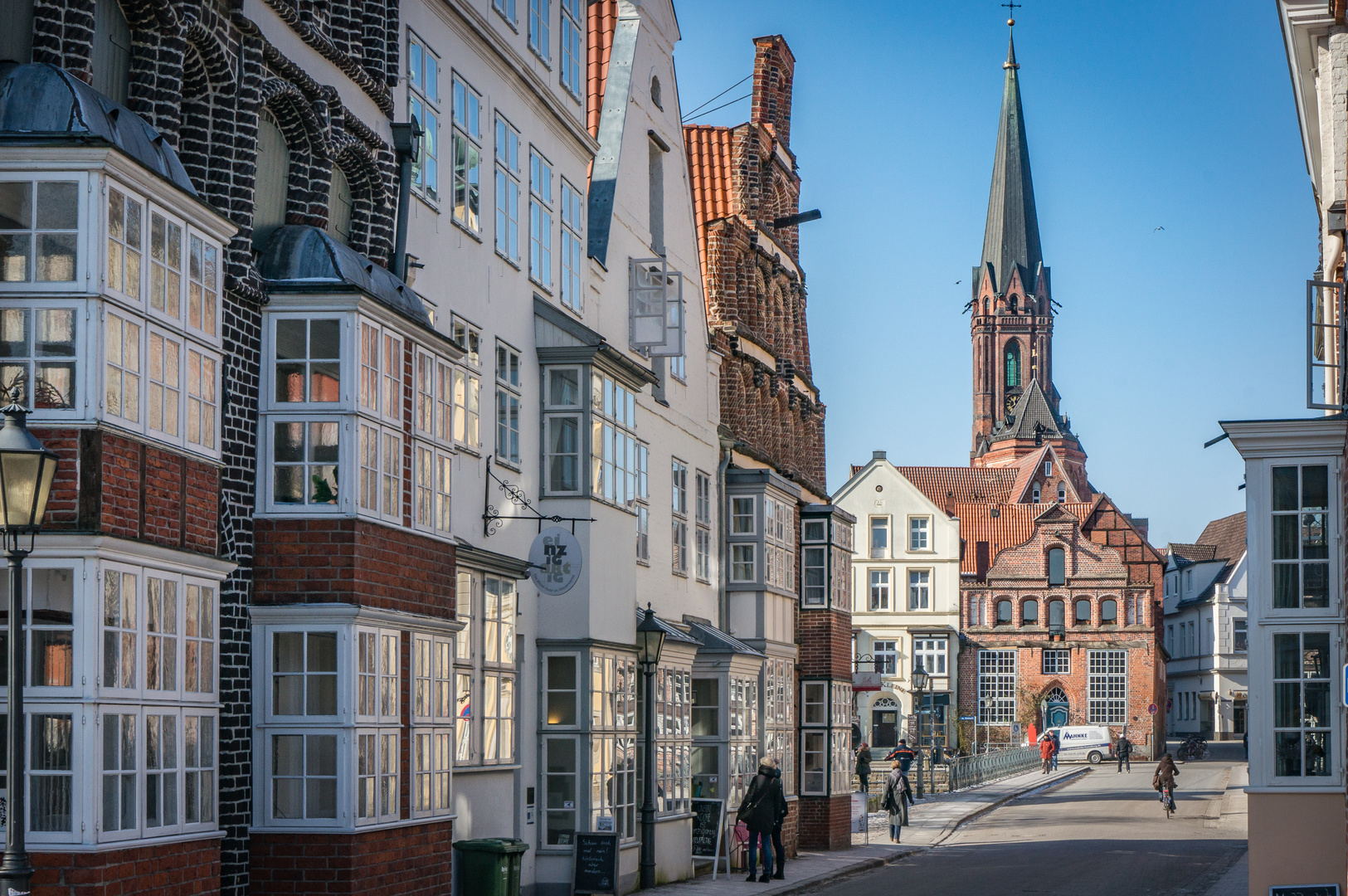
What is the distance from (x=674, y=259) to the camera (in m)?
30.2

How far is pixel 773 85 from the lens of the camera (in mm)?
37344

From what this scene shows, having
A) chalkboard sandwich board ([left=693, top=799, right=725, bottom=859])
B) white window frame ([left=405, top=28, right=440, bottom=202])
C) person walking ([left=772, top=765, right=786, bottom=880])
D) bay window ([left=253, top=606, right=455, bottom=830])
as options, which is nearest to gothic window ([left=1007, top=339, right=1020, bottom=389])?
chalkboard sandwich board ([left=693, top=799, right=725, bottom=859])

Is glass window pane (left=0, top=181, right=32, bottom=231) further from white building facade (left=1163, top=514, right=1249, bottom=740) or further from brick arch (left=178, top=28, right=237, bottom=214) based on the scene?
white building facade (left=1163, top=514, right=1249, bottom=740)

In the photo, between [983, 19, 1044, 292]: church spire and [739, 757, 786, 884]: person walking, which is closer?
[739, 757, 786, 884]: person walking

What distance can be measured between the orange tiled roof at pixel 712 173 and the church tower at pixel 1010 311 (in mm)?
104449

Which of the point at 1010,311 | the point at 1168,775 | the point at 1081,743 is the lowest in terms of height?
the point at 1081,743

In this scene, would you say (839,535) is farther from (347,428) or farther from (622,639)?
(347,428)

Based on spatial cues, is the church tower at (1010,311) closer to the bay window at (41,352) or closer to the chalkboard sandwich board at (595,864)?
the chalkboard sandwich board at (595,864)

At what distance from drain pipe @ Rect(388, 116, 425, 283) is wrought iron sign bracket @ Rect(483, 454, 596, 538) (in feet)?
10.5

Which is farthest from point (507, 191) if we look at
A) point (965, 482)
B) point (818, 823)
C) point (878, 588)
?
point (965, 482)

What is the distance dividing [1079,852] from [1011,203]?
114 m

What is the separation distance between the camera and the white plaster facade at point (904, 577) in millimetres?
82750

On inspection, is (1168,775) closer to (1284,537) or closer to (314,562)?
(1284,537)

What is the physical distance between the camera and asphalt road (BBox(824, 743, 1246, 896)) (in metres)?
25.4
